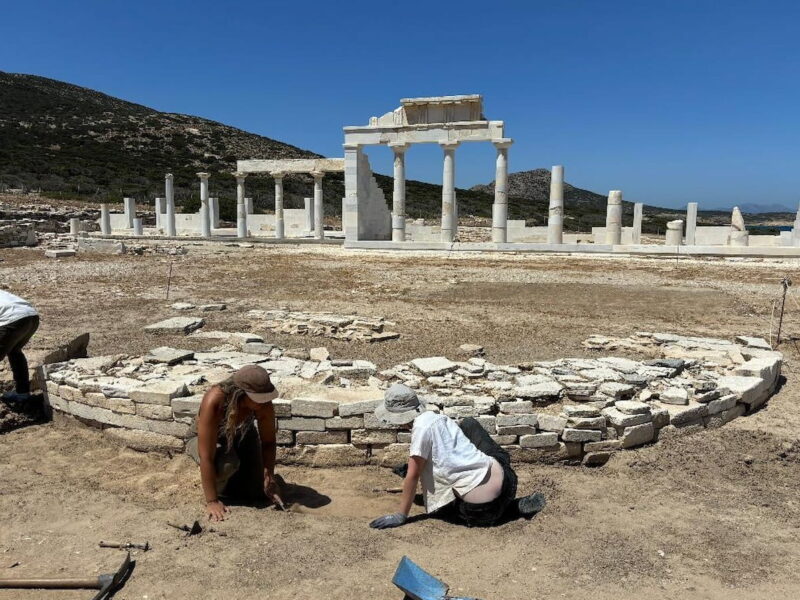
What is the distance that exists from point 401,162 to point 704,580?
2912 centimetres

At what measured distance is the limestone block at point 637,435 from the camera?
20.5ft

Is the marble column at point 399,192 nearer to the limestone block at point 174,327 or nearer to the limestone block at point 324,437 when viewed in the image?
the limestone block at point 174,327

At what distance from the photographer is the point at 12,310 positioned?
6.90 m

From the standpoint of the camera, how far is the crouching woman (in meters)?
4.83

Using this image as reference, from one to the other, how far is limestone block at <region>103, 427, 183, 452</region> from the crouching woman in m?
0.94

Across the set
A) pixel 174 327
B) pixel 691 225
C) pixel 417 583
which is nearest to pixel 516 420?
pixel 417 583

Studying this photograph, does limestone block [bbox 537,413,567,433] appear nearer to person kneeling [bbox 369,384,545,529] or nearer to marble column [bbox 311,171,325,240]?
person kneeling [bbox 369,384,545,529]

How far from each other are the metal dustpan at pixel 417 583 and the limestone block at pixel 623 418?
2.98 metres

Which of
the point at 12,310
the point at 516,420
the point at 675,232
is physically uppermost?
the point at 675,232

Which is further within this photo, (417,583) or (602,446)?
(602,446)

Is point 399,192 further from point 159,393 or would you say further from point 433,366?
point 159,393

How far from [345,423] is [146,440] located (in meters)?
2.10

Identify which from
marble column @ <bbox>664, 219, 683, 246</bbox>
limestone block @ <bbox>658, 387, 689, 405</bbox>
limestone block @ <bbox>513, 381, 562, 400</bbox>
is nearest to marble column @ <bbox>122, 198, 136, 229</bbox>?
marble column @ <bbox>664, 219, 683, 246</bbox>

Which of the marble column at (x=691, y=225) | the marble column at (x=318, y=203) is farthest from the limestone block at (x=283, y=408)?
the marble column at (x=318, y=203)
